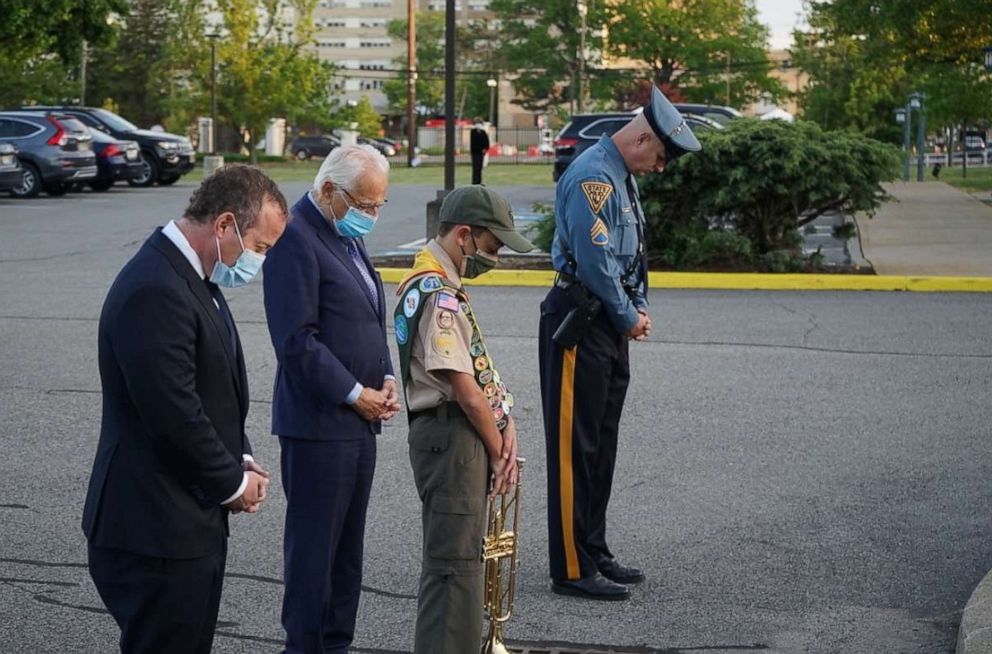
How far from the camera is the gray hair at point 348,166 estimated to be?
5.00 m

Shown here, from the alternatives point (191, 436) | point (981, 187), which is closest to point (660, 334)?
point (191, 436)

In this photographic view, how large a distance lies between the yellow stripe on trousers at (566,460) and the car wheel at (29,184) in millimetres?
25452

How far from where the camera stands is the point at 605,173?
20.0 ft

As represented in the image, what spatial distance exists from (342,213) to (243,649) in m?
1.68

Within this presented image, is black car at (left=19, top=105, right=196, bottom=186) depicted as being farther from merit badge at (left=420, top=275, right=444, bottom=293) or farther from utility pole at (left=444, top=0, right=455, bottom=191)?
merit badge at (left=420, top=275, right=444, bottom=293)

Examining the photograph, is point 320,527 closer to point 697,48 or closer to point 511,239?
point 511,239

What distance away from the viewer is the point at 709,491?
7.82m

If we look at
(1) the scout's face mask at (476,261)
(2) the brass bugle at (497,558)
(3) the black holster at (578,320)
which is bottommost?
(2) the brass bugle at (497,558)

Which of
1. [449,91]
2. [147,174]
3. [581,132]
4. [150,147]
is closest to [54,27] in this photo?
[150,147]

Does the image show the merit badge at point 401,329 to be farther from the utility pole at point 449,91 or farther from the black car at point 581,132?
the black car at point 581,132

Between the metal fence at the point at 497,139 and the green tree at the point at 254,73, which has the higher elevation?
the green tree at the point at 254,73

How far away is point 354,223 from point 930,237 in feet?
54.0

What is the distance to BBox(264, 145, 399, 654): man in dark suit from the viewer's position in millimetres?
4922

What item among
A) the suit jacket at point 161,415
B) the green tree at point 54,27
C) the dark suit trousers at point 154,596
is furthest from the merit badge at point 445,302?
the green tree at point 54,27
